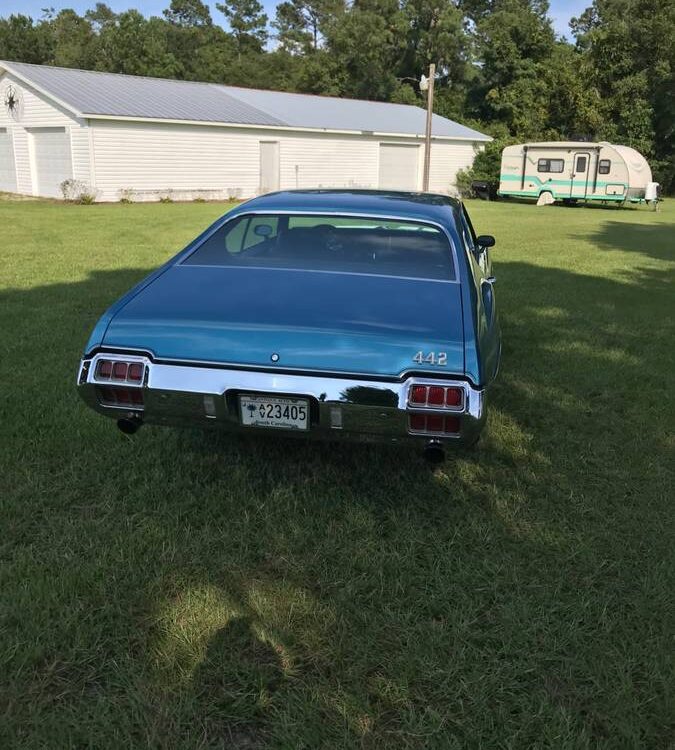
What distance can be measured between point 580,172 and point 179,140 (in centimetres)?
1491

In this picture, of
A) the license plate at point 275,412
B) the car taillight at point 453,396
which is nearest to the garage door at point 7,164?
the license plate at point 275,412

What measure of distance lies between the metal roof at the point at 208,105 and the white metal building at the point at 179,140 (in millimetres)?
65

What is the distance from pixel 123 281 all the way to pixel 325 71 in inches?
1823

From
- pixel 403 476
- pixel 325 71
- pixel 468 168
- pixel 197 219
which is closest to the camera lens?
pixel 403 476

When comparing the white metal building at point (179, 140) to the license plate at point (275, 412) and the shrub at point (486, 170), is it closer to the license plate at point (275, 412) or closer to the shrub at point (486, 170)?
the shrub at point (486, 170)

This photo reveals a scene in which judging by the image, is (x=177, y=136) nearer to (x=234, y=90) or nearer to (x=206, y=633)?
(x=234, y=90)

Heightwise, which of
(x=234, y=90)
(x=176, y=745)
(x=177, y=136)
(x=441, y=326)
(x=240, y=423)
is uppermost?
(x=234, y=90)

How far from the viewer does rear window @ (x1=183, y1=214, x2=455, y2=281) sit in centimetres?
382

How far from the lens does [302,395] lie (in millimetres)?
2902

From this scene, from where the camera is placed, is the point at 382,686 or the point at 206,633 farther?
the point at 206,633

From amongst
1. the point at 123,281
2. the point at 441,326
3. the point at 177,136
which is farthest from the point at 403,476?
the point at 177,136

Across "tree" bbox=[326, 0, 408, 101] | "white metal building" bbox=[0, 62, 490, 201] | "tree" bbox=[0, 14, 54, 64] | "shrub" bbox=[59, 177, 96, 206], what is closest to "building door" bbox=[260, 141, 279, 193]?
"white metal building" bbox=[0, 62, 490, 201]

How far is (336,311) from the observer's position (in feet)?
10.4

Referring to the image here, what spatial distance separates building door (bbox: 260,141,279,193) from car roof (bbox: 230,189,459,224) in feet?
74.6
